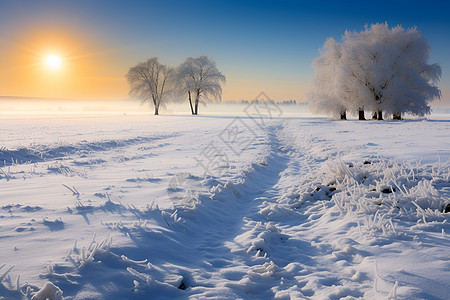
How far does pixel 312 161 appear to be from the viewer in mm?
9695

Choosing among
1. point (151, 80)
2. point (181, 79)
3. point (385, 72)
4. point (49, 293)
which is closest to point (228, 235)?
point (49, 293)

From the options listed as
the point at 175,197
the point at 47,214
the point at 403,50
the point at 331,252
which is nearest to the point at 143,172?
the point at 175,197

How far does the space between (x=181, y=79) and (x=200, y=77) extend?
384 centimetres

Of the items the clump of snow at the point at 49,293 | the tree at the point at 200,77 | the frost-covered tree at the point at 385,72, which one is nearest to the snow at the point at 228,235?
the clump of snow at the point at 49,293

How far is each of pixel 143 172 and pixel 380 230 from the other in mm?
6068

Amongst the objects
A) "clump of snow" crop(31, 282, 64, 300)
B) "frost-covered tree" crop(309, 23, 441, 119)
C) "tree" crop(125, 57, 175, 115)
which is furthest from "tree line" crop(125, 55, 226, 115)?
"clump of snow" crop(31, 282, 64, 300)

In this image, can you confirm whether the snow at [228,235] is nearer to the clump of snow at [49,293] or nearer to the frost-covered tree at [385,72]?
the clump of snow at [49,293]

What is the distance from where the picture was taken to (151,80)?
5247 centimetres

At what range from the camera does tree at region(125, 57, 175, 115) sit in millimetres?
51812

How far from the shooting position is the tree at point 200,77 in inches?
2036

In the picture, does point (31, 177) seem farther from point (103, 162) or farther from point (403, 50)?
point (403, 50)

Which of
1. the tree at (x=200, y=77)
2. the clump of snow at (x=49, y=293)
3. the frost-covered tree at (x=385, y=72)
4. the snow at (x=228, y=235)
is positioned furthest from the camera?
the tree at (x=200, y=77)

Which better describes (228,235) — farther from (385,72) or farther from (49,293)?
(385,72)

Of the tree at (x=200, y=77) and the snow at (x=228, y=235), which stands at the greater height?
the tree at (x=200, y=77)
